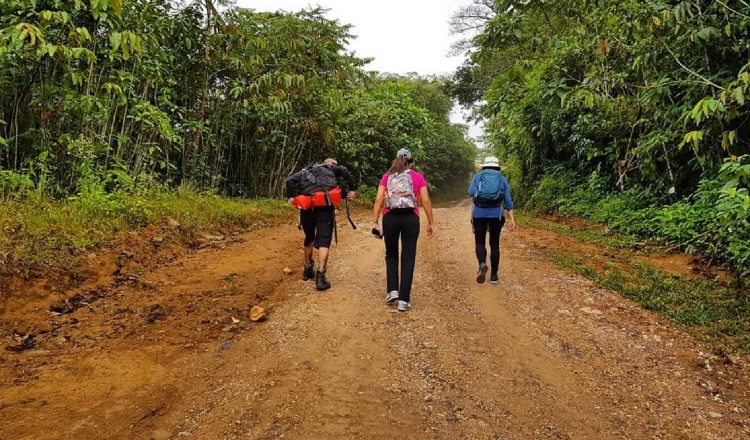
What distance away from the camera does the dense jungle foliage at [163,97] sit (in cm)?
523

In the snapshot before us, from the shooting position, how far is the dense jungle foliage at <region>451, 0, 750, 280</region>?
5160 millimetres

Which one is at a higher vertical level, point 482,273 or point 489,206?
point 489,206

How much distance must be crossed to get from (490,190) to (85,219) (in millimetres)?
4882

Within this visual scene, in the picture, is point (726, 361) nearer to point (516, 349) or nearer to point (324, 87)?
point (516, 349)

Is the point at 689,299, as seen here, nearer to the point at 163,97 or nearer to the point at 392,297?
the point at 392,297

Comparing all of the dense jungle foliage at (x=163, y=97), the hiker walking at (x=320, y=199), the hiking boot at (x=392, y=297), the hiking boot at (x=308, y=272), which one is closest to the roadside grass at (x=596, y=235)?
the hiking boot at (x=392, y=297)

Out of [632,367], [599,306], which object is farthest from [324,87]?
[632,367]

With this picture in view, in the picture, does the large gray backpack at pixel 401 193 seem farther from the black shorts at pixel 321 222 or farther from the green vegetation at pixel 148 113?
the green vegetation at pixel 148 113

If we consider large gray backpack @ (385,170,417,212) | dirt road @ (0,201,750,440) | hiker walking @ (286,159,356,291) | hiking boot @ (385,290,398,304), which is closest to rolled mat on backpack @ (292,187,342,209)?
hiker walking @ (286,159,356,291)

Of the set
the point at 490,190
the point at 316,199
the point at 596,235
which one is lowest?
the point at 596,235

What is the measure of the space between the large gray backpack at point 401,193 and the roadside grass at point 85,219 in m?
3.34

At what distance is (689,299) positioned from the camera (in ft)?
15.1

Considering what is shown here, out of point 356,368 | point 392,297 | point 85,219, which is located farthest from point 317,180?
point 85,219

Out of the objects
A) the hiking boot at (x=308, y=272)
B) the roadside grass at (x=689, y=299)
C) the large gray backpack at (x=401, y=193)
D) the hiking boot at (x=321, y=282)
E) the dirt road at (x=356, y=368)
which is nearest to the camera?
the dirt road at (x=356, y=368)
